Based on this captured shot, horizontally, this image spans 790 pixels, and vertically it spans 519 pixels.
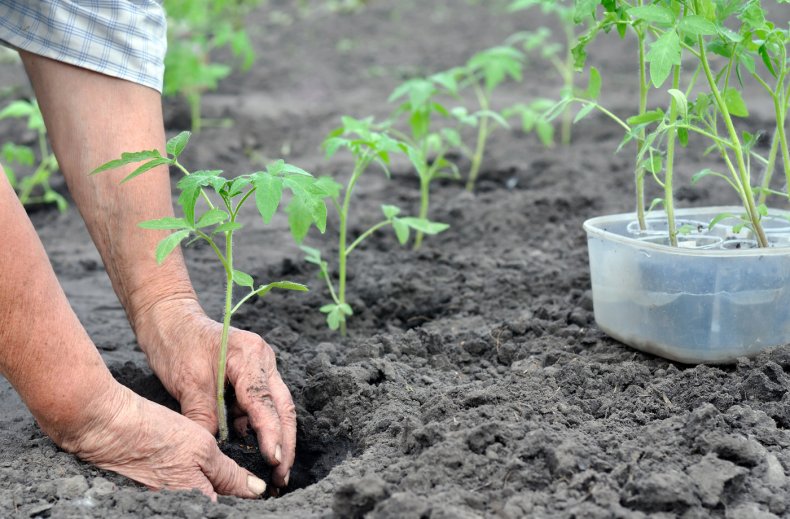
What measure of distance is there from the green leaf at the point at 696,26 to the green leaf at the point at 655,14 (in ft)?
0.09

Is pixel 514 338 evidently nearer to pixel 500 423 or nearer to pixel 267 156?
pixel 500 423

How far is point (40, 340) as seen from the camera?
71.1 inches

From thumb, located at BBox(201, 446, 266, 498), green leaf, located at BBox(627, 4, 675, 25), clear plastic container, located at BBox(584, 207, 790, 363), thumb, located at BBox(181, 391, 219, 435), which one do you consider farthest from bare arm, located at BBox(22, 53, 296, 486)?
green leaf, located at BBox(627, 4, 675, 25)

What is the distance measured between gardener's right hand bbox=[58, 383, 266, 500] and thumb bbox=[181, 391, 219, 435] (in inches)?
6.9

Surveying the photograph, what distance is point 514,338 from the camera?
2.54 metres

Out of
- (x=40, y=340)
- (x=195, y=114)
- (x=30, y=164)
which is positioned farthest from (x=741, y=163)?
(x=195, y=114)

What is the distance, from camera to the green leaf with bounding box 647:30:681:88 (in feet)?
6.15

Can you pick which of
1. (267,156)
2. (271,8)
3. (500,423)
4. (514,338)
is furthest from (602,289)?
(271,8)

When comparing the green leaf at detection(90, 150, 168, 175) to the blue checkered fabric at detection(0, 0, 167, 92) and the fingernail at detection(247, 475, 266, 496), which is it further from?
the fingernail at detection(247, 475, 266, 496)

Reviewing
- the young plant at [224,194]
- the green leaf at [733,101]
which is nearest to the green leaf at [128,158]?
the young plant at [224,194]

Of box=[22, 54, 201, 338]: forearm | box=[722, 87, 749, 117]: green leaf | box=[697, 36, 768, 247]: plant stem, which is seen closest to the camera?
box=[697, 36, 768, 247]: plant stem

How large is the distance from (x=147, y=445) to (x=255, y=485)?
259mm

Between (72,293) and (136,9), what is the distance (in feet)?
3.98

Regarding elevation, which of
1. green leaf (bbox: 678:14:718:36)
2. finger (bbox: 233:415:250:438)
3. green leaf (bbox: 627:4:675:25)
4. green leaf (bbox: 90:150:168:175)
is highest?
green leaf (bbox: 627:4:675:25)
